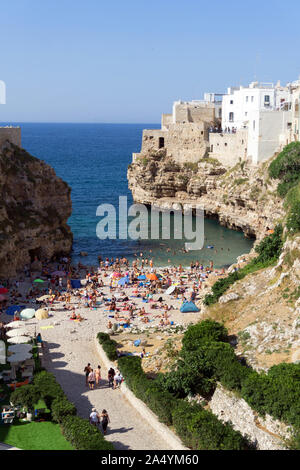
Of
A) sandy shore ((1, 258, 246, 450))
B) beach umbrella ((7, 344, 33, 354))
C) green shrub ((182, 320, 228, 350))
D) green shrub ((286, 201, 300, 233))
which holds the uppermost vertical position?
green shrub ((286, 201, 300, 233))

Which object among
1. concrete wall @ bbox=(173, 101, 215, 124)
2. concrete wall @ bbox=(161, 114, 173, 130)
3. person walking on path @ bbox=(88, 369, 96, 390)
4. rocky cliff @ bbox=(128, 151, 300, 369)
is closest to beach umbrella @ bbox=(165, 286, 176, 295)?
rocky cliff @ bbox=(128, 151, 300, 369)

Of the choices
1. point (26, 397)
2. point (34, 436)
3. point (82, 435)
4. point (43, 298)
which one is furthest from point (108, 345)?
point (43, 298)

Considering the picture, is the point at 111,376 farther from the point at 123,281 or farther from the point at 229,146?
the point at 229,146

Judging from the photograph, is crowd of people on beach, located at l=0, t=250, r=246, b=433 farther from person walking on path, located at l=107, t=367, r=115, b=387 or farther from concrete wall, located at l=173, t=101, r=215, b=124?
concrete wall, located at l=173, t=101, r=215, b=124

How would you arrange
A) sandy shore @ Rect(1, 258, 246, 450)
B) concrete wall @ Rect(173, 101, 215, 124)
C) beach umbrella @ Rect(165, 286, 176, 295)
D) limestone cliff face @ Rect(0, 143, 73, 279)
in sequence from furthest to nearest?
concrete wall @ Rect(173, 101, 215, 124)
limestone cliff face @ Rect(0, 143, 73, 279)
beach umbrella @ Rect(165, 286, 176, 295)
sandy shore @ Rect(1, 258, 246, 450)

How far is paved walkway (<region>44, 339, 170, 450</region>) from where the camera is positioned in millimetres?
19203

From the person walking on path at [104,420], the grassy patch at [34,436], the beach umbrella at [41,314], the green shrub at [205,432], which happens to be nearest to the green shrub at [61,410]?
the grassy patch at [34,436]

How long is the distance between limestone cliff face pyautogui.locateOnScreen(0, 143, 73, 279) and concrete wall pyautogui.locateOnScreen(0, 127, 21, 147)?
30.9 inches

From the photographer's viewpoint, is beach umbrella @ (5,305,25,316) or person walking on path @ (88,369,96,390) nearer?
person walking on path @ (88,369,96,390)

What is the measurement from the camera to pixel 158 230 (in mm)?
59938

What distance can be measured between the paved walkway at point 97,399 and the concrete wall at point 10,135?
26.2m

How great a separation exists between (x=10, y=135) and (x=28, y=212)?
8096 millimetres

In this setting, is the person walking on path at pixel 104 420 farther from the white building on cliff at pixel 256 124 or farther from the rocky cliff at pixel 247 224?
the white building on cliff at pixel 256 124

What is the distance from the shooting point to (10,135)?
50250mm
